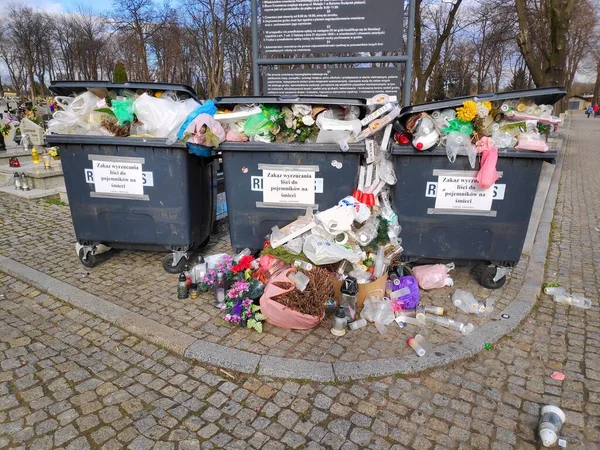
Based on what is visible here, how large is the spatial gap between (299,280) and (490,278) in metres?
1.82

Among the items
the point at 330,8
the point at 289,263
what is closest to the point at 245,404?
the point at 289,263

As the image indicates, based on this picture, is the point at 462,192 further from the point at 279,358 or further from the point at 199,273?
the point at 199,273

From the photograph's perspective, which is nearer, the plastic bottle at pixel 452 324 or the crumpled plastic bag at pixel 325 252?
the plastic bottle at pixel 452 324

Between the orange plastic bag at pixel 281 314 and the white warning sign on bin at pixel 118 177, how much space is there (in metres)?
1.61

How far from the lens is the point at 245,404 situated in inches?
93.3

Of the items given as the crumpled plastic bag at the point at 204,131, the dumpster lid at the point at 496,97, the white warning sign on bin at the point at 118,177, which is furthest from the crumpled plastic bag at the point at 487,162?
the white warning sign on bin at the point at 118,177

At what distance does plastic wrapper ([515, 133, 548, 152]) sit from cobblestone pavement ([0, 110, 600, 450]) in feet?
4.50

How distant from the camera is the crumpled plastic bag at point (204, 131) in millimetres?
3494

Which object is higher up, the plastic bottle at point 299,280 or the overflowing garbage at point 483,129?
the overflowing garbage at point 483,129

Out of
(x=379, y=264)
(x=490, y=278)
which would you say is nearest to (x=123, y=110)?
(x=379, y=264)

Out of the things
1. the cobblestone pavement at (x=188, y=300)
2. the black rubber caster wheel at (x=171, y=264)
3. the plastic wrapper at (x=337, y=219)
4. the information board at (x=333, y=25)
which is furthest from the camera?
the information board at (x=333, y=25)

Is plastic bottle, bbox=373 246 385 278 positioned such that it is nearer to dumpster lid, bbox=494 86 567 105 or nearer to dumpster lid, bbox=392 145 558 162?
dumpster lid, bbox=392 145 558 162

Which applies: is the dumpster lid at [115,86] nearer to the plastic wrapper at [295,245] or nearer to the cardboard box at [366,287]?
the plastic wrapper at [295,245]

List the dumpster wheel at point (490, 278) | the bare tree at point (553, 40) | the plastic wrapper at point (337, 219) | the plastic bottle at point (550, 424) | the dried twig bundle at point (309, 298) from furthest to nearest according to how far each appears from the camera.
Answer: the bare tree at point (553, 40), the dumpster wheel at point (490, 278), the plastic wrapper at point (337, 219), the dried twig bundle at point (309, 298), the plastic bottle at point (550, 424)
